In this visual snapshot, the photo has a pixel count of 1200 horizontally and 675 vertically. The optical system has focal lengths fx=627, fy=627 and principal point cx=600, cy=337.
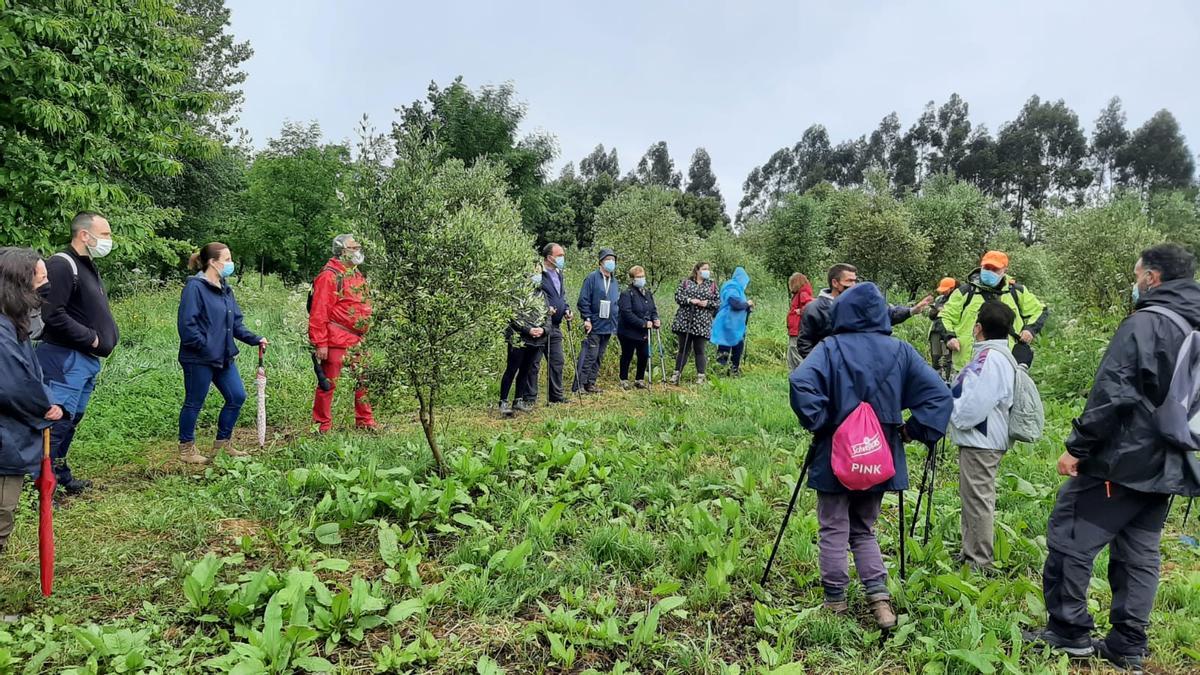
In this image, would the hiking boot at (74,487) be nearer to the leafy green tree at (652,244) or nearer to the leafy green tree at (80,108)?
the leafy green tree at (80,108)

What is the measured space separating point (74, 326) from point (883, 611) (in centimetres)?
581

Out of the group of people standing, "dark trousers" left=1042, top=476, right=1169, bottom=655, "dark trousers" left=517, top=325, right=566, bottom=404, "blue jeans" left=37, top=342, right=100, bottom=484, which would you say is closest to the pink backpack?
"dark trousers" left=1042, top=476, right=1169, bottom=655

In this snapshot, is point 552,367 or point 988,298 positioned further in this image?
point 552,367

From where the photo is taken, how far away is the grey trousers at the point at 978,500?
4.18m

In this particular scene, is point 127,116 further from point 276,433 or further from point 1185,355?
point 1185,355

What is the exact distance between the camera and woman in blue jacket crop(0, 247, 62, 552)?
3.13 m

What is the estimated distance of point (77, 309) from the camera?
189 inches

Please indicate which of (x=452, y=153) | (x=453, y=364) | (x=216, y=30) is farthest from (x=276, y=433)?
(x=216, y=30)

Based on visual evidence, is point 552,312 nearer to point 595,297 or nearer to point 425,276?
point 595,297

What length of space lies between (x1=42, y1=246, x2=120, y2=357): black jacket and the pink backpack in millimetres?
5363

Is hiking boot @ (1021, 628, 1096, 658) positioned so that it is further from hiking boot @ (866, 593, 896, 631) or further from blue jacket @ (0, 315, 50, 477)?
blue jacket @ (0, 315, 50, 477)

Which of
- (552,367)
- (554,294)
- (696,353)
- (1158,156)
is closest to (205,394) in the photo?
(554,294)

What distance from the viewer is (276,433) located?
759 centimetres

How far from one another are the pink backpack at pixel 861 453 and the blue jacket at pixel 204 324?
550cm
